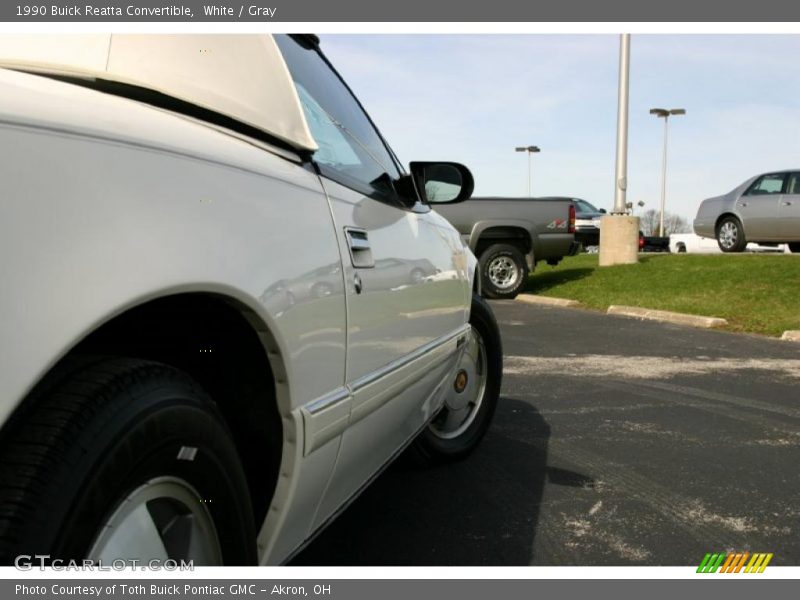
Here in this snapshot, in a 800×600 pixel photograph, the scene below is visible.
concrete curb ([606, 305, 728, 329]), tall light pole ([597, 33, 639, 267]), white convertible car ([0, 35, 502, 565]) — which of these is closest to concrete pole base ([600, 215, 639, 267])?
tall light pole ([597, 33, 639, 267])

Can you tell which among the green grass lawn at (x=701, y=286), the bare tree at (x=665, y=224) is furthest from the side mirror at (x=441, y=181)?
the bare tree at (x=665, y=224)

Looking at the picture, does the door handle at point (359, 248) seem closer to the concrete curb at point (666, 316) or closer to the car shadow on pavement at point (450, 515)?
the car shadow on pavement at point (450, 515)

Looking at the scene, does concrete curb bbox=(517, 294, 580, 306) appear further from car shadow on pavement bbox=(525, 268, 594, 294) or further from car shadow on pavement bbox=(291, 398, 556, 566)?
car shadow on pavement bbox=(291, 398, 556, 566)

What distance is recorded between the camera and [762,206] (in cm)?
1596

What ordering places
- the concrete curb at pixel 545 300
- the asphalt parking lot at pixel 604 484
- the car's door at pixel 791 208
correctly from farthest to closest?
the car's door at pixel 791 208 < the concrete curb at pixel 545 300 < the asphalt parking lot at pixel 604 484

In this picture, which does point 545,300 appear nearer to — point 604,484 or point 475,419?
point 475,419

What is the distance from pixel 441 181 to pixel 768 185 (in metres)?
15.0

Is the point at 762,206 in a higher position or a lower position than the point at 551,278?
higher

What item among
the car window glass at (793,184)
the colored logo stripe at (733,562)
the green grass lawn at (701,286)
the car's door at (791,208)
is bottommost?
the colored logo stripe at (733,562)

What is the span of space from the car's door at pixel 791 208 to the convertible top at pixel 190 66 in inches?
632

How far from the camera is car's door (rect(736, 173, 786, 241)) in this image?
1585 centimetres

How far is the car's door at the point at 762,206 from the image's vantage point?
52.0ft

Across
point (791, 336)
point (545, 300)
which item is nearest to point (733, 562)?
point (791, 336)

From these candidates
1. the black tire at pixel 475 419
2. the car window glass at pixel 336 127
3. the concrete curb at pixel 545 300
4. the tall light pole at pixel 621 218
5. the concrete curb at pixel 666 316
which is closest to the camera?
the car window glass at pixel 336 127
